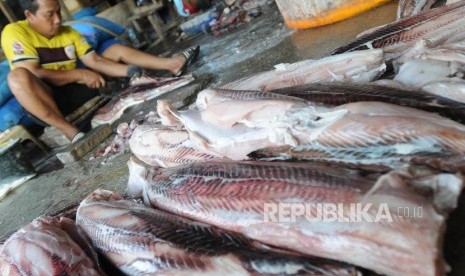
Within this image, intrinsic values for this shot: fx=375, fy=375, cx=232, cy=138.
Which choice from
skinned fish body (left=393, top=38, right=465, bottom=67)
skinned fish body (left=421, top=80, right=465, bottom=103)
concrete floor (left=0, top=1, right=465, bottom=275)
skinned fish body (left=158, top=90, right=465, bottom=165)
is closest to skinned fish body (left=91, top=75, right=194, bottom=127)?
concrete floor (left=0, top=1, right=465, bottom=275)

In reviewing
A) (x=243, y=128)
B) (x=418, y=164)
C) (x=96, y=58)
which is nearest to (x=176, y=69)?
(x=96, y=58)

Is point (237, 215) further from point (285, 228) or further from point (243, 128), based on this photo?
point (243, 128)

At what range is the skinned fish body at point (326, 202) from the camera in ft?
4.97

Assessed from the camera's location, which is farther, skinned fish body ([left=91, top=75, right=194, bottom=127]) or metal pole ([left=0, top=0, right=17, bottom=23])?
metal pole ([left=0, top=0, right=17, bottom=23])

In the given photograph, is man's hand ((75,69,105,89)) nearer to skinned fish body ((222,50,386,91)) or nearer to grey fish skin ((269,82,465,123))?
skinned fish body ((222,50,386,91))

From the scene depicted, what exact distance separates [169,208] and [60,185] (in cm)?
329

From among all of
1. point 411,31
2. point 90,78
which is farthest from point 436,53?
point 90,78

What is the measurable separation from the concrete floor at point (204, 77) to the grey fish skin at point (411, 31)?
52.1 inches

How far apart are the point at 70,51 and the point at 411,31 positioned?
692cm

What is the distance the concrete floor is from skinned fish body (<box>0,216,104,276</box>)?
1.39 m

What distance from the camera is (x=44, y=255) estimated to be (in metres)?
2.32

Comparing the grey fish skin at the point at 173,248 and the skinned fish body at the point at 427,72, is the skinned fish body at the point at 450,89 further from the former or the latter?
the grey fish skin at the point at 173,248

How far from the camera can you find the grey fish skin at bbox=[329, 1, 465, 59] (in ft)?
10.5

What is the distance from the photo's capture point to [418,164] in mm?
1824
